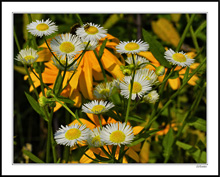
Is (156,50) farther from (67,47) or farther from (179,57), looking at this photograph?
(67,47)

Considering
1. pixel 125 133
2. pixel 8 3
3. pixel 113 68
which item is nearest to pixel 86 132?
pixel 125 133

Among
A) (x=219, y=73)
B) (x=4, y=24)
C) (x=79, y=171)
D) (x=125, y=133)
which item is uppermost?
(x=4, y=24)

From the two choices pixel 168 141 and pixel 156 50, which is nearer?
pixel 156 50

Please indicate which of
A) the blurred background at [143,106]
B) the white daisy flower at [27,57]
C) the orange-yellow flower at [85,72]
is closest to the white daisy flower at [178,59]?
the orange-yellow flower at [85,72]

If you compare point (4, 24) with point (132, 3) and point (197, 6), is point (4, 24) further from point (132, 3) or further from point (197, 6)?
point (197, 6)

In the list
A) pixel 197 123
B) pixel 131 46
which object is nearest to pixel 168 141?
pixel 197 123

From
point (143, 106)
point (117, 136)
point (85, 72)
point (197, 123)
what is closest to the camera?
point (117, 136)

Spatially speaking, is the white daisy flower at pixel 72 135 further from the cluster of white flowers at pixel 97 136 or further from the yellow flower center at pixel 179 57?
the yellow flower center at pixel 179 57
